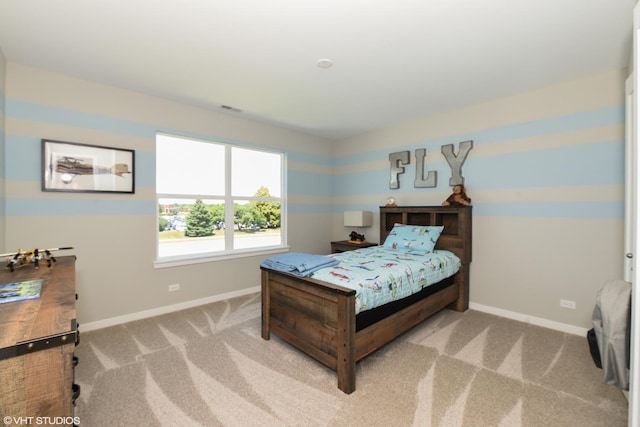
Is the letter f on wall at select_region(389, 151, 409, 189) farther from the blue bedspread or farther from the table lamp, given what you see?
the blue bedspread

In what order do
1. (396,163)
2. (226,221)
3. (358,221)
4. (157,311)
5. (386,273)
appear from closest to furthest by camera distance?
(386,273) < (157,311) < (226,221) < (396,163) < (358,221)

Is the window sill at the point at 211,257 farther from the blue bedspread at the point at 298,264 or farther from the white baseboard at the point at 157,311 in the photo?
the blue bedspread at the point at 298,264

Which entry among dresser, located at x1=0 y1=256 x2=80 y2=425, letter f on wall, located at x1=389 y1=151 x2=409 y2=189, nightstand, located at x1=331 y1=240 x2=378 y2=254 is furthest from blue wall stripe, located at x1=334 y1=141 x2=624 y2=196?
dresser, located at x1=0 y1=256 x2=80 y2=425

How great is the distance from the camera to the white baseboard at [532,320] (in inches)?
112

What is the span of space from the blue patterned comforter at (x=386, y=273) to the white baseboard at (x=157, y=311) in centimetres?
182

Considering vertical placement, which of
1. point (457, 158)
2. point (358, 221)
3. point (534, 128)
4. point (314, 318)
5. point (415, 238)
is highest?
point (534, 128)

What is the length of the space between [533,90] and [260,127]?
11.2 feet

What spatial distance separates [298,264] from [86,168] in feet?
7.89

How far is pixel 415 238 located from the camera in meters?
3.55

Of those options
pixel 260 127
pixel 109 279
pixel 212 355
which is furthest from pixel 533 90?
pixel 109 279

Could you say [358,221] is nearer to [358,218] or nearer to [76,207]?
[358,218]

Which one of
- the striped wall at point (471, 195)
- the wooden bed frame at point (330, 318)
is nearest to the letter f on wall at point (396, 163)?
the striped wall at point (471, 195)

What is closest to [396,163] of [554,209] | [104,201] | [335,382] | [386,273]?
[554,209]

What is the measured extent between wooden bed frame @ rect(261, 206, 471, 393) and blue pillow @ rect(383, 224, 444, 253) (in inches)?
13.3
